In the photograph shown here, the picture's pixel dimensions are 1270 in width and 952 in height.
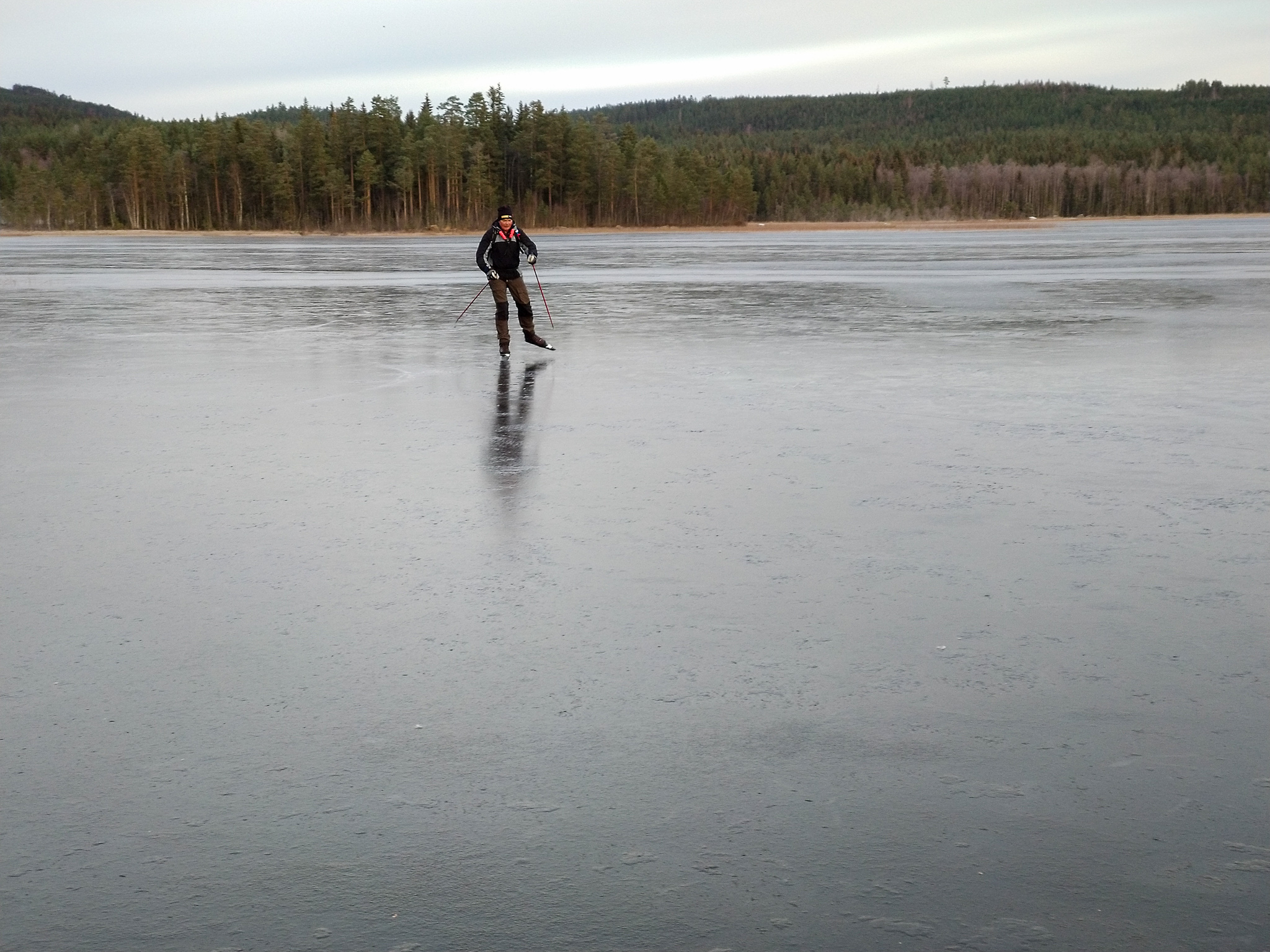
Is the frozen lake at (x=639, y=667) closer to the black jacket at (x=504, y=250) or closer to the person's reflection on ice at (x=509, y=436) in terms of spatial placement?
the person's reflection on ice at (x=509, y=436)

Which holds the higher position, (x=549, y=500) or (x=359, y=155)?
(x=359, y=155)

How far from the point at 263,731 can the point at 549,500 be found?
4.16 meters

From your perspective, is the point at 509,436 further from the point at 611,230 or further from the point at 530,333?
the point at 611,230

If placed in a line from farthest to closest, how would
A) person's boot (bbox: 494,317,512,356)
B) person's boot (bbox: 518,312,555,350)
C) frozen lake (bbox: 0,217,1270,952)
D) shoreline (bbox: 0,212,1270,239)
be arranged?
shoreline (bbox: 0,212,1270,239) → person's boot (bbox: 518,312,555,350) → person's boot (bbox: 494,317,512,356) → frozen lake (bbox: 0,217,1270,952)

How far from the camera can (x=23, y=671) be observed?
564 cm

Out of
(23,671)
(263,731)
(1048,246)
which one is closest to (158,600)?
(23,671)

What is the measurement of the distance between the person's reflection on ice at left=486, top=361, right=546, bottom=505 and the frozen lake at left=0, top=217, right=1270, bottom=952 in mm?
60

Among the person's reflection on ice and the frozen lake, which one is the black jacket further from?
the frozen lake

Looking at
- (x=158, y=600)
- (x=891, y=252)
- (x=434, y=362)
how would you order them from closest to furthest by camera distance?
(x=158, y=600), (x=434, y=362), (x=891, y=252)

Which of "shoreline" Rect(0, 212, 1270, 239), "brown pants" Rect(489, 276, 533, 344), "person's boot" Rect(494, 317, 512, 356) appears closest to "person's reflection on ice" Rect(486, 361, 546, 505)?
"person's boot" Rect(494, 317, 512, 356)

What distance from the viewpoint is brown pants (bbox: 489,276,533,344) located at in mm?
17859

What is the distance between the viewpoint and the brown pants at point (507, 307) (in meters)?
17.9

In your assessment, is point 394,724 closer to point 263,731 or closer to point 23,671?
point 263,731

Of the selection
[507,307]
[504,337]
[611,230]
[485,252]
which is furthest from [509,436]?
[611,230]
